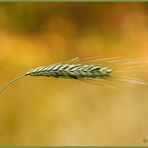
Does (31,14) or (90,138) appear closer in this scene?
(90,138)

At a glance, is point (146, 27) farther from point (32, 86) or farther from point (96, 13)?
point (32, 86)

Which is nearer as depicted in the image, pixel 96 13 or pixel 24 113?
pixel 24 113

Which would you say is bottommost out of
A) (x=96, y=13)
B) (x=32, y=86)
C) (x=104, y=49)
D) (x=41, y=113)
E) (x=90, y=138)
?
(x=90, y=138)

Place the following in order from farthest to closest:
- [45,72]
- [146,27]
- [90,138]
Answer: [146,27] → [90,138] → [45,72]

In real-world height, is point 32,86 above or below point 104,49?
below

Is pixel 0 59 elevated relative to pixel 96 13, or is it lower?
lower

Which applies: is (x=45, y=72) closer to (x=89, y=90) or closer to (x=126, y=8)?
(x=89, y=90)

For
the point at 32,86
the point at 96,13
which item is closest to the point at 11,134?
the point at 32,86

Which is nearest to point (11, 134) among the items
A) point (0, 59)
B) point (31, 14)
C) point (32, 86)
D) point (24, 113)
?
point (24, 113)

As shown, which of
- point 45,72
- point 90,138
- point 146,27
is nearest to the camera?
point 45,72
